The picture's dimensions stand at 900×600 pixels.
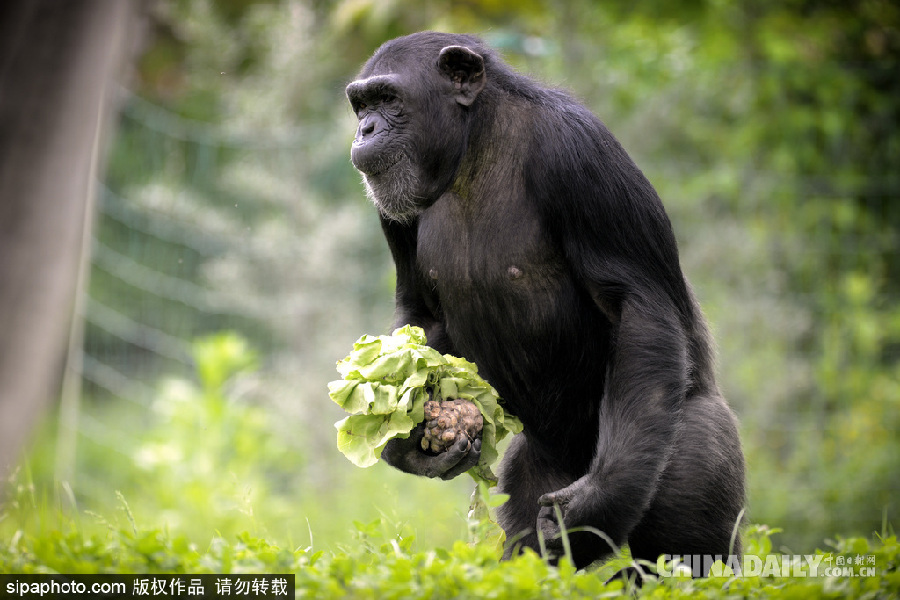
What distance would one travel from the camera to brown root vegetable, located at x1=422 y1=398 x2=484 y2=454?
4254mm

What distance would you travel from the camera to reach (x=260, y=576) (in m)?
3.22

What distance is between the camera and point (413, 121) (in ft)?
15.7

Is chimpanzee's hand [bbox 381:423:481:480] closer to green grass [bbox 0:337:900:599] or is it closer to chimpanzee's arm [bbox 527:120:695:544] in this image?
green grass [bbox 0:337:900:599]

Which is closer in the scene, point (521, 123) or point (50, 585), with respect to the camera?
point (50, 585)

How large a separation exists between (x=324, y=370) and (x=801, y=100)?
601 cm

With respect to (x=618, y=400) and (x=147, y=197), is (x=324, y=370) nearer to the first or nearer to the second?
(x=147, y=197)

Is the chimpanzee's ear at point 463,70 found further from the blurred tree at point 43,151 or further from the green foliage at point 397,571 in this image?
the blurred tree at point 43,151

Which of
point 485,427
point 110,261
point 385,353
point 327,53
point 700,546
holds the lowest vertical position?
point 700,546

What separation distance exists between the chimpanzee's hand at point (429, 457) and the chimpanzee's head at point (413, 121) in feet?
3.97

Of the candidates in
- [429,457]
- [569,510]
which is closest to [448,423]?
[429,457]

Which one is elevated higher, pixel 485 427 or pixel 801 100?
pixel 801 100

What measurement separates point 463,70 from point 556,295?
4.10 feet

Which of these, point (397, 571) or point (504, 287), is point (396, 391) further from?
point (397, 571)

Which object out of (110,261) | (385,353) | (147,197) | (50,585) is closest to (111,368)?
(110,261)
